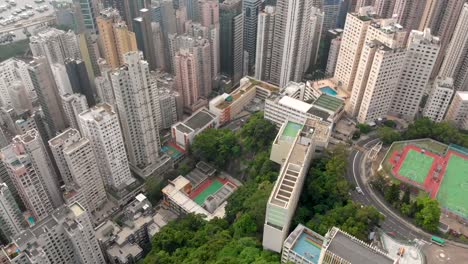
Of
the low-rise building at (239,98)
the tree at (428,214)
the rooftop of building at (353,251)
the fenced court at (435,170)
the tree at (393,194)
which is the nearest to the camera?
the rooftop of building at (353,251)

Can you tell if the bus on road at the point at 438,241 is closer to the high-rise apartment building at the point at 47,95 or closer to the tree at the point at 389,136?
the tree at the point at 389,136

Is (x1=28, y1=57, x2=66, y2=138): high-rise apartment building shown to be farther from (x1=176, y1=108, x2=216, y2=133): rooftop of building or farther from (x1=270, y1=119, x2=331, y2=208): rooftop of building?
(x1=270, y1=119, x2=331, y2=208): rooftop of building

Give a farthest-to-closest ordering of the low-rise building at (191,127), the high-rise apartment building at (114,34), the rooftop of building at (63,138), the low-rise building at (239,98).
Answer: the high-rise apartment building at (114,34) < the low-rise building at (239,98) < the low-rise building at (191,127) < the rooftop of building at (63,138)

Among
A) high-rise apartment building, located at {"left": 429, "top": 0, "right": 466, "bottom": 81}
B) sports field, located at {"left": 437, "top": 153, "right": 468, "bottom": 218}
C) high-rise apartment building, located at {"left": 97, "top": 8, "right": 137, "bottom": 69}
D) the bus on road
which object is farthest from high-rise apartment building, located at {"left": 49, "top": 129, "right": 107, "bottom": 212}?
high-rise apartment building, located at {"left": 429, "top": 0, "right": 466, "bottom": 81}

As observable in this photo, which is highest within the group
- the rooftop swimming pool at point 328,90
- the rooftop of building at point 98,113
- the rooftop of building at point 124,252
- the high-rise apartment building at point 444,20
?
the high-rise apartment building at point 444,20

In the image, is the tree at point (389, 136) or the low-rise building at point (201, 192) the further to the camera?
the low-rise building at point (201, 192)

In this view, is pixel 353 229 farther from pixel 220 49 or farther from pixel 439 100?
pixel 220 49

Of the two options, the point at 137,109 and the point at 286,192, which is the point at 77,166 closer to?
the point at 137,109

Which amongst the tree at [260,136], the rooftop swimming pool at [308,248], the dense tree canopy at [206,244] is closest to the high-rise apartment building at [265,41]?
the tree at [260,136]
